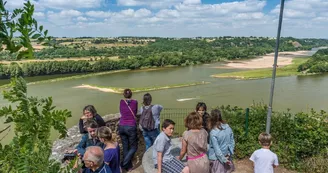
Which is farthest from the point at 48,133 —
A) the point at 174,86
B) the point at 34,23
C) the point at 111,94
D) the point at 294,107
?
the point at 174,86

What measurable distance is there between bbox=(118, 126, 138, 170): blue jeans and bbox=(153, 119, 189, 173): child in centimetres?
148

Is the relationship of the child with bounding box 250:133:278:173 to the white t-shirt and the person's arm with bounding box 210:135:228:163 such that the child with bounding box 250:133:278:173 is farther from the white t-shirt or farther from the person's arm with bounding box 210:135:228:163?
the person's arm with bounding box 210:135:228:163

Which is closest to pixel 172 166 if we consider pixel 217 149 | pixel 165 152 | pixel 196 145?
pixel 165 152

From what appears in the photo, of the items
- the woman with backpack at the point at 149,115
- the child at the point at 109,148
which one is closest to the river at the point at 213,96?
the woman with backpack at the point at 149,115

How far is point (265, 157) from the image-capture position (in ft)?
12.2

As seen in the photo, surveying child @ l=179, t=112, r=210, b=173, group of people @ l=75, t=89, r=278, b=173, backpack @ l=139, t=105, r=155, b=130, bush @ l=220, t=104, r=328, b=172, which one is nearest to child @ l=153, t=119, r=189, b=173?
group of people @ l=75, t=89, r=278, b=173

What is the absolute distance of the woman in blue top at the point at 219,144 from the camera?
3814mm

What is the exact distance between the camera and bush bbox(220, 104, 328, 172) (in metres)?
5.80

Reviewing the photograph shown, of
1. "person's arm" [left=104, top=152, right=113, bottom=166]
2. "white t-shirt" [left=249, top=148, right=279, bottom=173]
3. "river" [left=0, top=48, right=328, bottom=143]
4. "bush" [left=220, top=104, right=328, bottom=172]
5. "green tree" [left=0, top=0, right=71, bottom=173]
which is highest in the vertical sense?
"green tree" [left=0, top=0, right=71, bottom=173]

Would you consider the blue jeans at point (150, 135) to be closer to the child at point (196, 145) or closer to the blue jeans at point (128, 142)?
the blue jeans at point (128, 142)

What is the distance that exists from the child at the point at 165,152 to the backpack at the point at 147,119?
1.40m

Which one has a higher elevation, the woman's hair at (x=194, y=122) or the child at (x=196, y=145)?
the woman's hair at (x=194, y=122)

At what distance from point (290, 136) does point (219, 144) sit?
2916mm

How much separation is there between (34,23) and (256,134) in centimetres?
620
